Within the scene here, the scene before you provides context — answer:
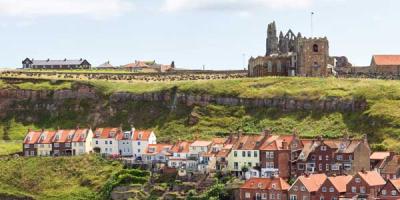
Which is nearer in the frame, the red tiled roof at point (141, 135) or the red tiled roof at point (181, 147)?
the red tiled roof at point (181, 147)

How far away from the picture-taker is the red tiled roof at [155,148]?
14712 centimetres

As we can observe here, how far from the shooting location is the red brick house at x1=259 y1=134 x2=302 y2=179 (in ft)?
432

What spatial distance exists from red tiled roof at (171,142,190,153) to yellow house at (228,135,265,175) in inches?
365

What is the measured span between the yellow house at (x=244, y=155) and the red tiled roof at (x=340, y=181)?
17.2 m

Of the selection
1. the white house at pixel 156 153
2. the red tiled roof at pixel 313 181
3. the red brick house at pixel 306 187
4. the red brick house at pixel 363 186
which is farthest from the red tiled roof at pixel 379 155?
the white house at pixel 156 153

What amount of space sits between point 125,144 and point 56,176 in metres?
12.8

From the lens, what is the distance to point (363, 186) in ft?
380

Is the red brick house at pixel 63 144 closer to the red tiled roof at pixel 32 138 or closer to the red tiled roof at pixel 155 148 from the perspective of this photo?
the red tiled roof at pixel 32 138

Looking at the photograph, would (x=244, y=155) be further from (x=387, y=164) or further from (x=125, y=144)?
(x=125, y=144)

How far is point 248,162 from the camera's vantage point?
13562cm

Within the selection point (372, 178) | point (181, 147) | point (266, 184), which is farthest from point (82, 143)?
point (372, 178)

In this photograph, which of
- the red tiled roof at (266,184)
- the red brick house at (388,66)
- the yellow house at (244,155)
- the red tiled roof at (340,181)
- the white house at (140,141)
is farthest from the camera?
the red brick house at (388,66)

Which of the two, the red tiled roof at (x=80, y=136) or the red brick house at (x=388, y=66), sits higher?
the red brick house at (x=388, y=66)

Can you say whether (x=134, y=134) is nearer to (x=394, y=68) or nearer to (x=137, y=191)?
(x=137, y=191)
